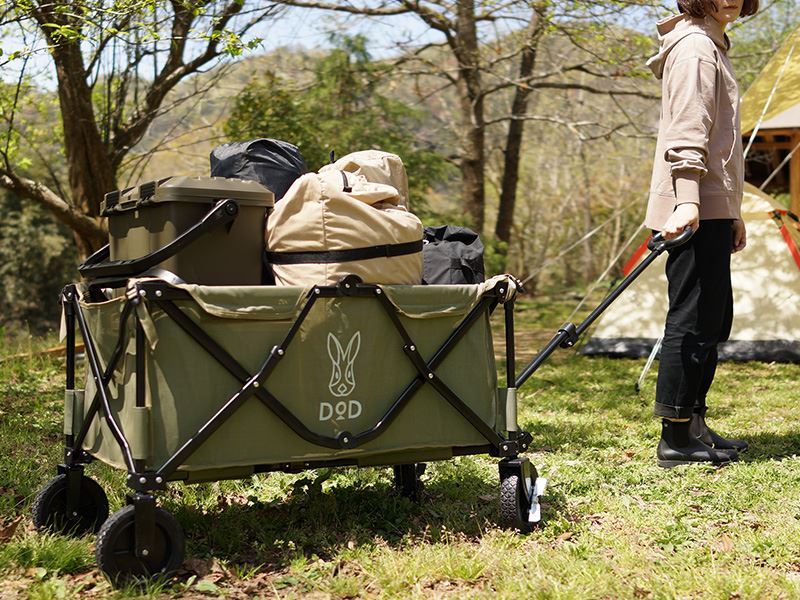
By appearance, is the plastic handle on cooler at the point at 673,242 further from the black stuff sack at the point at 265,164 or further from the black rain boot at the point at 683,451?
the black stuff sack at the point at 265,164

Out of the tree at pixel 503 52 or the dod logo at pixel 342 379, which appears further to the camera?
the tree at pixel 503 52

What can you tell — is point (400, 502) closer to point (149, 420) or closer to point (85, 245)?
point (149, 420)

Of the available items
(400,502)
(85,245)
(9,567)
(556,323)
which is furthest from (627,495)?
(556,323)

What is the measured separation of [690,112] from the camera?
11.5 feet

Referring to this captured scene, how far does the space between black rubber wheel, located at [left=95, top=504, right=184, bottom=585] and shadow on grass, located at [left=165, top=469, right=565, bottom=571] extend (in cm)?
25

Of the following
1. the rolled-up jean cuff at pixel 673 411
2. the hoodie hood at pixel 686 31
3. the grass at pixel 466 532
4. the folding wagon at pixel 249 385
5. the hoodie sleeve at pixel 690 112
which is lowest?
the grass at pixel 466 532

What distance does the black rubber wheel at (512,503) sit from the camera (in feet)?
9.75

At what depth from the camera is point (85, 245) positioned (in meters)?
8.07

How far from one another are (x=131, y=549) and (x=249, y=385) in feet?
1.66

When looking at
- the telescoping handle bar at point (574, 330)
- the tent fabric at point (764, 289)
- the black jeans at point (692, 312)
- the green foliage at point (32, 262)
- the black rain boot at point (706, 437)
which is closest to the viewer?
the telescoping handle bar at point (574, 330)

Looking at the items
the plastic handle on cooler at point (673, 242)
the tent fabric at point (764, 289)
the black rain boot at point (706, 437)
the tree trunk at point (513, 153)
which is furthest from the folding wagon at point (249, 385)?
the tree trunk at point (513, 153)

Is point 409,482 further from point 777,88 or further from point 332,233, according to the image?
point 777,88

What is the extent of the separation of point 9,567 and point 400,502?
1204 mm

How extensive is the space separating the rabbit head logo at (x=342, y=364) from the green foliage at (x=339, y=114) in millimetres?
7078
